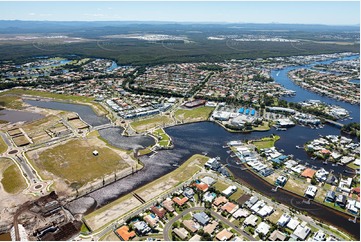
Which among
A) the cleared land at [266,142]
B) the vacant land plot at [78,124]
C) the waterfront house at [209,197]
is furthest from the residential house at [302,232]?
the vacant land plot at [78,124]

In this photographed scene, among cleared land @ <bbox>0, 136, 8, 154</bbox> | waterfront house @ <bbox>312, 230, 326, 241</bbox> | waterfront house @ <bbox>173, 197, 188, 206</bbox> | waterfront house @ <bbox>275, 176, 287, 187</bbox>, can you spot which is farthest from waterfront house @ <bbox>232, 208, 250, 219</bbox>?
cleared land @ <bbox>0, 136, 8, 154</bbox>

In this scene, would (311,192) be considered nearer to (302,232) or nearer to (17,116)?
(302,232)

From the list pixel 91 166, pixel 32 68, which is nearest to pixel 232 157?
pixel 91 166

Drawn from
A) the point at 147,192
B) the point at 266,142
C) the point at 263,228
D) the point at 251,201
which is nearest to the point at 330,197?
the point at 251,201

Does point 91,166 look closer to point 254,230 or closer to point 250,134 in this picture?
point 254,230

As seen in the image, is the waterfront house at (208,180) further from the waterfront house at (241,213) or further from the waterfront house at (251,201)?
the waterfront house at (241,213)

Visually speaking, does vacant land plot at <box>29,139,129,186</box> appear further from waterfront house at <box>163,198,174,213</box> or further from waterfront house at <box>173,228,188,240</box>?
waterfront house at <box>173,228,188,240</box>
